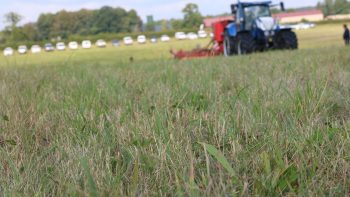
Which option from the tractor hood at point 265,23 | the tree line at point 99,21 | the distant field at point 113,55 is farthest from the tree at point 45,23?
the tractor hood at point 265,23

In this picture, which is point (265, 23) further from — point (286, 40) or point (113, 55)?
point (113, 55)

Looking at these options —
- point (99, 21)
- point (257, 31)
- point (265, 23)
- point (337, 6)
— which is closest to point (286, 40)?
point (265, 23)

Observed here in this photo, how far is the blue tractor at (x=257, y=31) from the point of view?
16.0m

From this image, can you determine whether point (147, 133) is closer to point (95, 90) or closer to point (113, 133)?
point (113, 133)

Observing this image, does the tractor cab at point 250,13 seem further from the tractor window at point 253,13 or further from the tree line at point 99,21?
the tree line at point 99,21

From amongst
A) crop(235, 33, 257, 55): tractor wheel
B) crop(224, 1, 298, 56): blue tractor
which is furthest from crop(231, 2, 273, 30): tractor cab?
crop(235, 33, 257, 55): tractor wheel

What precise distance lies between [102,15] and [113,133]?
10243cm

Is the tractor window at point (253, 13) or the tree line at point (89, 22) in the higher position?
the tree line at point (89, 22)

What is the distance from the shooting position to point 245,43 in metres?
15.4

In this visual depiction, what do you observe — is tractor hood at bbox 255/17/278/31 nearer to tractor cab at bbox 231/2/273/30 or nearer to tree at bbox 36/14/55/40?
tractor cab at bbox 231/2/273/30

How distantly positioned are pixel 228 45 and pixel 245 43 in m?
1.52

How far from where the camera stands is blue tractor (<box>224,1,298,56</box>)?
52.4 feet

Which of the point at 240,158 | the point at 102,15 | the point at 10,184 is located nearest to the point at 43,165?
the point at 10,184

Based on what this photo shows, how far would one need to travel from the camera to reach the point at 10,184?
1.68m
